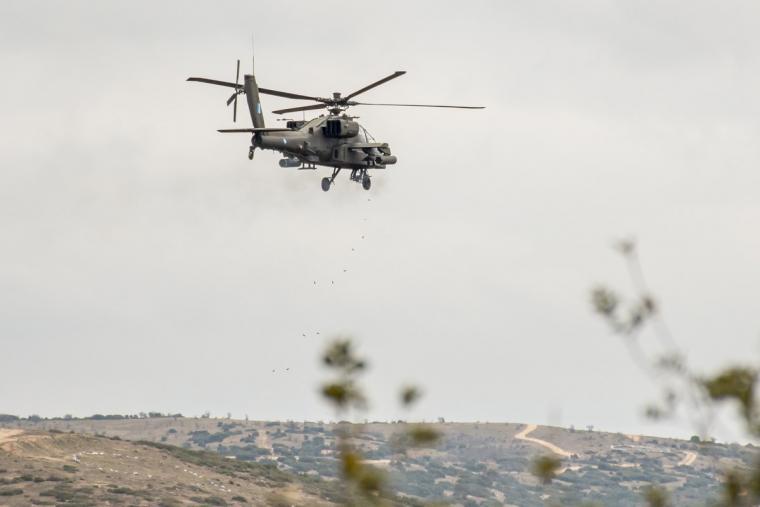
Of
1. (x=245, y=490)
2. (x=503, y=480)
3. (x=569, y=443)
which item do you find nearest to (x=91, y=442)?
(x=245, y=490)

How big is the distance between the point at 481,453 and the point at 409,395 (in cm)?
A: 14466

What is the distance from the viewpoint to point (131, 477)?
253 ft

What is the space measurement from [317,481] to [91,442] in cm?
1586

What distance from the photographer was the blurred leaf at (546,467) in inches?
552

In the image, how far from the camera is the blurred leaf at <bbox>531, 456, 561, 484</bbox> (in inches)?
552

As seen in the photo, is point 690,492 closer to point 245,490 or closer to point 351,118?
point 245,490

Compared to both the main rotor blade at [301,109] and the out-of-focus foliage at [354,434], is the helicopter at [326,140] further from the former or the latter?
the out-of-focus foliage at [354,434]

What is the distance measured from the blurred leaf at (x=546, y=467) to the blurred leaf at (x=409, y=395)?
125 centimetres

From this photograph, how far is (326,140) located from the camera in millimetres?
53688

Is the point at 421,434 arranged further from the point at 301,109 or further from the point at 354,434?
the point at 301,109

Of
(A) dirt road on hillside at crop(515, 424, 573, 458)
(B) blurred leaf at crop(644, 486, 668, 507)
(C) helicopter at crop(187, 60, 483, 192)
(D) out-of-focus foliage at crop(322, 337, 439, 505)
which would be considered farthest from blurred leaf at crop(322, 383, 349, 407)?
(A) dirt road on hillside at crop(515, 424, 573, 458)

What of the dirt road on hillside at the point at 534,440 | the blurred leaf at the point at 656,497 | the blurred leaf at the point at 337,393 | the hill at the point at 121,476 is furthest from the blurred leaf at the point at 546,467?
the dirt road on hillside at the point at 534,440

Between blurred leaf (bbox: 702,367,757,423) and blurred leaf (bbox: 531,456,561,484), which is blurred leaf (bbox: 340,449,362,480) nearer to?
blurred leaf (bbox: 531,456,561,484)

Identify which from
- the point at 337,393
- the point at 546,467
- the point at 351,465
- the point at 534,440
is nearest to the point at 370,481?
the point at 351,465
